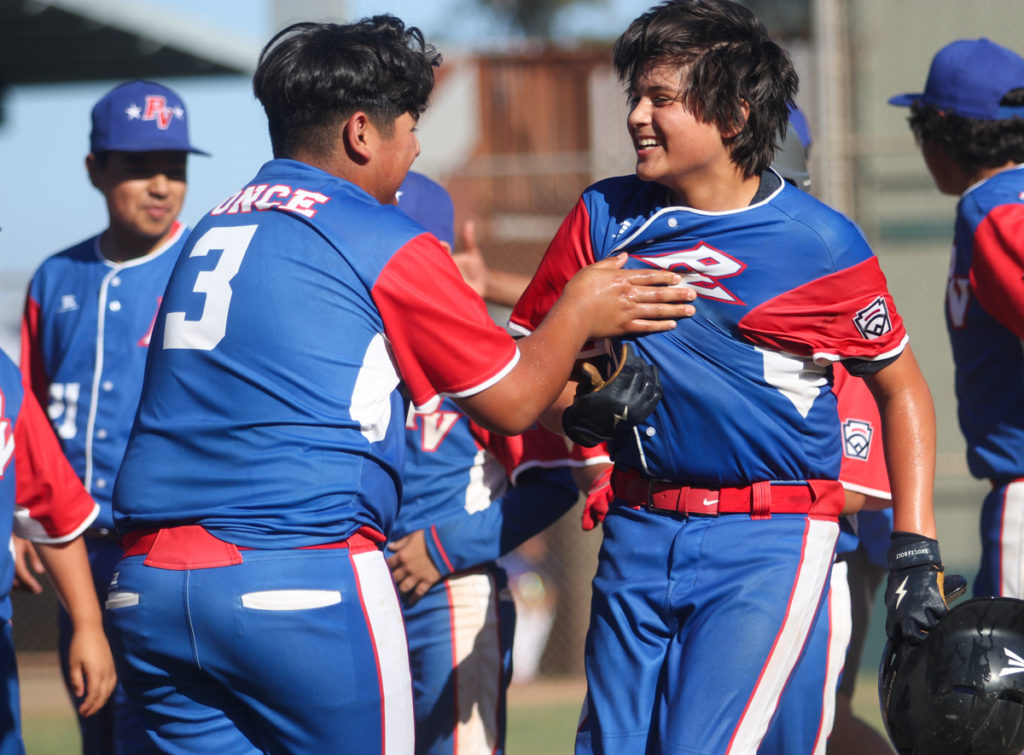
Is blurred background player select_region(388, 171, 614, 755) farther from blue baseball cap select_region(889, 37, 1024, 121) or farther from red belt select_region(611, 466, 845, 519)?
blue baseball cap select_region(889, 37, 1024, 121)

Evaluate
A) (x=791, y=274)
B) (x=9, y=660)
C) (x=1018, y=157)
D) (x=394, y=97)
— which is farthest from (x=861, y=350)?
(x=9, y=660)

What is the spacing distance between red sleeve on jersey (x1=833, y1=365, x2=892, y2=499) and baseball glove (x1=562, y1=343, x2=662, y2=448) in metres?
0.95

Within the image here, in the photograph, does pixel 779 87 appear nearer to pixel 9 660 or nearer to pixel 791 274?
pixel 791 274

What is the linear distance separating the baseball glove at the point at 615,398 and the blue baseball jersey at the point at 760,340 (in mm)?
84

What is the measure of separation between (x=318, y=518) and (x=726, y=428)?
957 mm

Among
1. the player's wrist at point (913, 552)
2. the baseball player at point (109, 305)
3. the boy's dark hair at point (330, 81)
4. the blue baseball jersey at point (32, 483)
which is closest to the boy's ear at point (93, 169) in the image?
the baseball player at point (109, 305)

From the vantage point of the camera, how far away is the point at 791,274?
9.55ft

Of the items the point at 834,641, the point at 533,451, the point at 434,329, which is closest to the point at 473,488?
the point at 533,451

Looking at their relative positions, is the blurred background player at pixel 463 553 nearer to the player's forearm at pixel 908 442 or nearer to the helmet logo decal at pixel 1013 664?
the player's forearm at pixel 908 442

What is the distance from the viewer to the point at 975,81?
14.1 ft

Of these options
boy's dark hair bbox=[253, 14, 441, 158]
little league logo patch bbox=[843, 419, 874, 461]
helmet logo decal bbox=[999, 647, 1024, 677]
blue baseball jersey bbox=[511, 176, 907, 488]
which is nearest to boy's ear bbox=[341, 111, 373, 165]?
boy's dark hair bbox=[253, 14, 441, 158]

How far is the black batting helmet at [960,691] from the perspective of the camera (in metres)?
2.95

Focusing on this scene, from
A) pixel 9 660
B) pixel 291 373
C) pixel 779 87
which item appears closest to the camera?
pixel 291 373

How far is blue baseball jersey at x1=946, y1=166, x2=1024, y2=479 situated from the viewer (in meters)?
3.94
